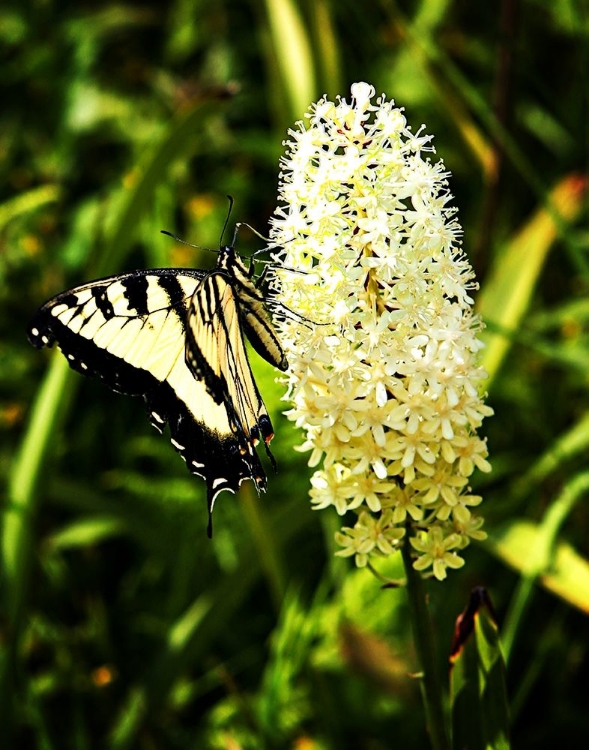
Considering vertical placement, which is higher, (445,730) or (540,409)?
(540,409)

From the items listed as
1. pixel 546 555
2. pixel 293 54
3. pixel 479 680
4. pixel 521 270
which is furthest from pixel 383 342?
pixel 293 54

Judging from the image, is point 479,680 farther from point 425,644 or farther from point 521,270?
point 521,270

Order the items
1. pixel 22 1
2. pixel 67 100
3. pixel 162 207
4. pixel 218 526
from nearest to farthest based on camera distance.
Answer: pixel 218 526, pixel 162 207, pixel 67 100, pixel 22 1

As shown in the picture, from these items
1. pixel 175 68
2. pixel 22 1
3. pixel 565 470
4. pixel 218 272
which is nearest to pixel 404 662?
pixel 565 470

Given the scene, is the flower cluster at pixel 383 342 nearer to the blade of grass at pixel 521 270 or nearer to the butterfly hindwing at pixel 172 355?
the butterfly hindwing at pixel 172 355

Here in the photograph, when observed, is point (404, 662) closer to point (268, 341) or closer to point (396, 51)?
point (268, 341)

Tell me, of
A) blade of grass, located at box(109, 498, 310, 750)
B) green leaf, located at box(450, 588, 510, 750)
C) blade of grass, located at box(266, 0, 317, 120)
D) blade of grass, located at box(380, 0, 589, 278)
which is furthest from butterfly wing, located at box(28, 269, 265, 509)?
blade of grass, located at box(266, 0, 317, 120)

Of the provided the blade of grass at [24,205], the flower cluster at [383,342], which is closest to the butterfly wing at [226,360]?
the flower cluster at [383,342]
